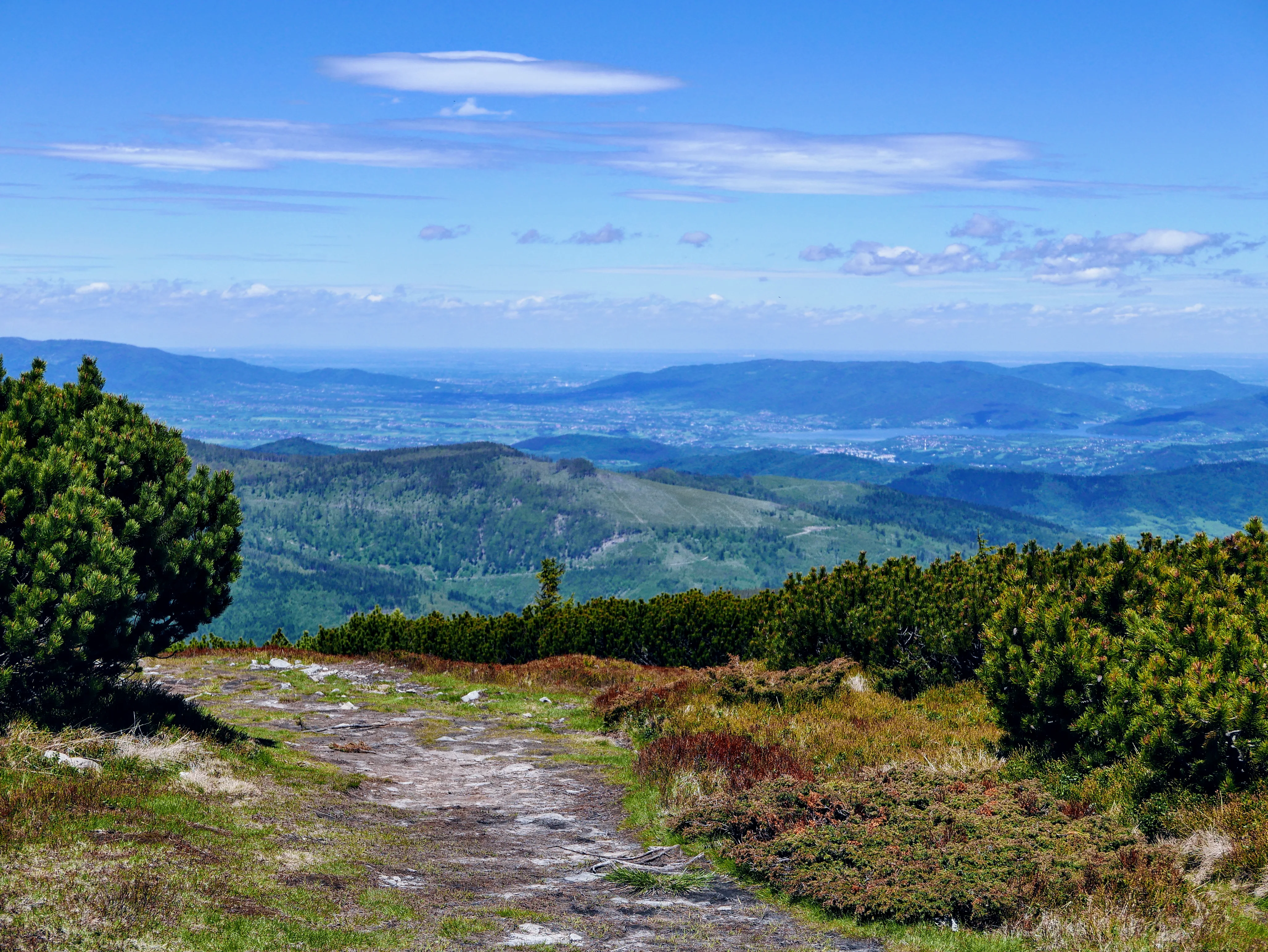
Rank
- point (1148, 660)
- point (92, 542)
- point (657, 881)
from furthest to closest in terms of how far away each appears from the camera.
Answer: point (92, 542) < point (1148, 660) < point (657, 881)

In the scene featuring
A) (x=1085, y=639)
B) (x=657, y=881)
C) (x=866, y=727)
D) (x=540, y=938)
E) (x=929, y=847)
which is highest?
(x=1085, y=639)

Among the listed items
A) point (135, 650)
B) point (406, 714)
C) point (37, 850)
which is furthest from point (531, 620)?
point (37, 850)

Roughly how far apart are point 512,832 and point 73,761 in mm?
5219

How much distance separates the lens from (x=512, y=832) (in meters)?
11.4

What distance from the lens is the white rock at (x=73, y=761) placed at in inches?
420

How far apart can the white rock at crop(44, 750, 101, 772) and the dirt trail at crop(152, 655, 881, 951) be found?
9.31 feet

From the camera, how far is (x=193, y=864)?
826 centimetres

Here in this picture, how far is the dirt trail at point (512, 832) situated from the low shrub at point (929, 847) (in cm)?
58

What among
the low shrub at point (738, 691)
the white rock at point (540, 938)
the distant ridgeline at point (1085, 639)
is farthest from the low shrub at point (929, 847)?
the low shrub at point (738, 691)

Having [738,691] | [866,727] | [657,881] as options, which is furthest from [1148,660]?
[738,691]

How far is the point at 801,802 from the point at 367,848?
4817 millimetres

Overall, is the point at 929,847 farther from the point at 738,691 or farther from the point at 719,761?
the point at 738,691

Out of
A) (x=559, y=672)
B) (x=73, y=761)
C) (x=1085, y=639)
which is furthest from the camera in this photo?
(x=559, y=672)

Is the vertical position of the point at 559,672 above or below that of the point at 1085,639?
below
